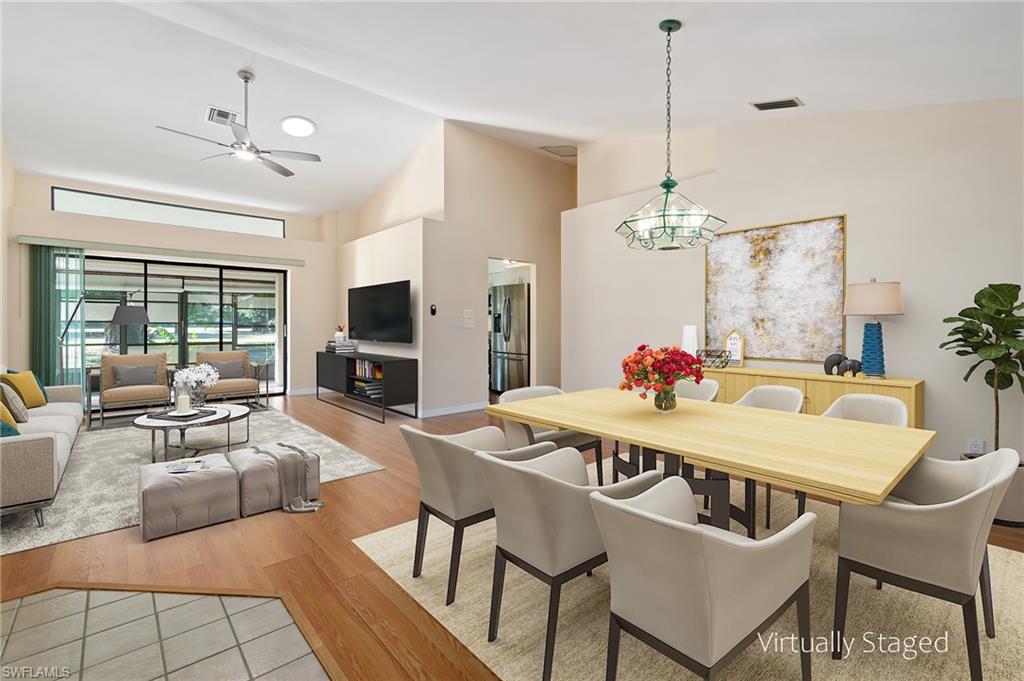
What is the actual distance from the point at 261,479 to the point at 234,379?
4325 mm

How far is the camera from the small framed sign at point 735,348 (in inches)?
188

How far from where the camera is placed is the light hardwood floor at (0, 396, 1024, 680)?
188 cm

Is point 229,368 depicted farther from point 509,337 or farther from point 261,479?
point 261,479

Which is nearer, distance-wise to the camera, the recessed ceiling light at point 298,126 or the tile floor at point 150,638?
the tile floor at point 150,638

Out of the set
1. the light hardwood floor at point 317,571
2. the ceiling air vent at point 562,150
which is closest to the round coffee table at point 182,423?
the light hardwood floor at point 317,571

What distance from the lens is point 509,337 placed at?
7.92 metres

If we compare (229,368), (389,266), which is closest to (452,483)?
(389,266)

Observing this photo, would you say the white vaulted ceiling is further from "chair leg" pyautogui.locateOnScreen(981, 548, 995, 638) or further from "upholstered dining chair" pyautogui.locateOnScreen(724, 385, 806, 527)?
"chair leg" pyautogui.locateOnScreen(981, 548, 995, 638)

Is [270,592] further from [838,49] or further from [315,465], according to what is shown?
[838,49]

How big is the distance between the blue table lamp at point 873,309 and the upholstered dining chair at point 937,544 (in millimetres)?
2104

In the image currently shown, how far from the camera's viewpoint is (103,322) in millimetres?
6953

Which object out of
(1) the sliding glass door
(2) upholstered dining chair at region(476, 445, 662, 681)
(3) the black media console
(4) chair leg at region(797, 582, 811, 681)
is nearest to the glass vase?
(2) upholstered dining chair at region(476, 445, 662, 681)

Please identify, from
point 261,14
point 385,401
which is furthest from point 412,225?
point 261,14

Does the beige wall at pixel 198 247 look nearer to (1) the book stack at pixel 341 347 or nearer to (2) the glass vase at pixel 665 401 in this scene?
(1) the book stack at pixel 341 347
